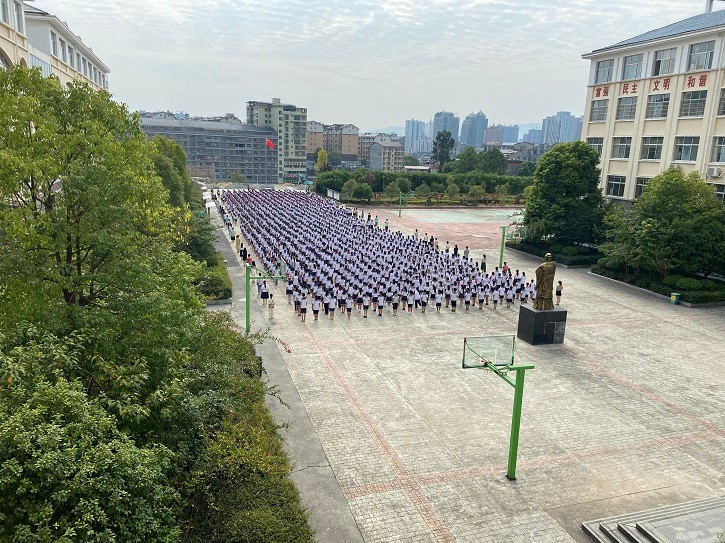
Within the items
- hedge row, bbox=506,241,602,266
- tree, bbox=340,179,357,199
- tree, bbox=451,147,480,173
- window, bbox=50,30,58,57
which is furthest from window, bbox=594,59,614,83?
tree, bbox=451,147,480,173

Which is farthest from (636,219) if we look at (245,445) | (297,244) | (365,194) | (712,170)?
(365,194)

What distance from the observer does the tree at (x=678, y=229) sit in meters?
21.7

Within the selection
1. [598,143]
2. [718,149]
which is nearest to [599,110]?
[598,143]

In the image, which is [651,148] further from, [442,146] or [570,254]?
[442,146]

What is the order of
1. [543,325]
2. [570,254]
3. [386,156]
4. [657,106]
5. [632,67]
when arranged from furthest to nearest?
[386,156], [632,67], [657,106], [570,254], [543,325]

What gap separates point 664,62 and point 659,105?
2.17 metres

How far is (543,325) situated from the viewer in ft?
51.1

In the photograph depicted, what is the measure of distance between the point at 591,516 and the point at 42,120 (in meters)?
10.0

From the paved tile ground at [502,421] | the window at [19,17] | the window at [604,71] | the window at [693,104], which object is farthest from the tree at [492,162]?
the window at [19,17]

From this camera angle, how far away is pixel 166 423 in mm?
6191

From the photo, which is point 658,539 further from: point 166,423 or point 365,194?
point 365,194

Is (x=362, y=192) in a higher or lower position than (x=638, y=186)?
lower

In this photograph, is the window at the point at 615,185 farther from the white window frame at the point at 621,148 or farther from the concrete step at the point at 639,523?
the concrete step at the point at 639,523

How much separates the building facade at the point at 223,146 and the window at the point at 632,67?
238ft
